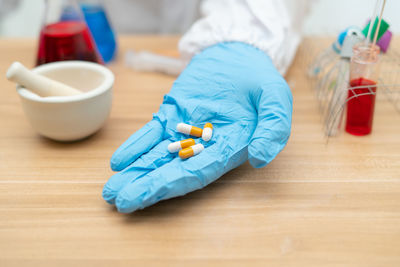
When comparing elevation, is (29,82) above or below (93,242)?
above

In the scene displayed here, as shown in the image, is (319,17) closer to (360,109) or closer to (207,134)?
(360,109)

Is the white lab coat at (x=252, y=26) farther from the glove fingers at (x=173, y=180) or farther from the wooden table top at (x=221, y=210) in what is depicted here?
the glove fingers at (x=173, y=180)

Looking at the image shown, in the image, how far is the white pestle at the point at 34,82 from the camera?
27.9 inches

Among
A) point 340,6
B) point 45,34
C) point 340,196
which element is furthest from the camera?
point 340,6

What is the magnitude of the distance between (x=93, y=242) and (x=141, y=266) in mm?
88

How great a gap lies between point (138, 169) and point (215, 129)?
17 centimetres

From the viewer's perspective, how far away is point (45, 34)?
0.94m

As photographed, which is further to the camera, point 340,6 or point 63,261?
point 340,6

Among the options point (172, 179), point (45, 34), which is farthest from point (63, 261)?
point (45, 34)

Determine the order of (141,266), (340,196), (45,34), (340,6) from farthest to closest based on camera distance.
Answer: (340,6), (45,34), (340,196), (141,266)

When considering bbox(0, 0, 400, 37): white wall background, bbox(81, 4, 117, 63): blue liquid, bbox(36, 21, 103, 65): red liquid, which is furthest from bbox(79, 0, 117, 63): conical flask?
bbox(0, 0, 400, 37): white wall background

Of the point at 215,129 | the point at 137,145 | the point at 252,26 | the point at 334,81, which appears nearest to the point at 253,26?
the point at 252,26

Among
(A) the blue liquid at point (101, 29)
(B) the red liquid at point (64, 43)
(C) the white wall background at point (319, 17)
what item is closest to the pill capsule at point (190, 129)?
(B) the red liquid at point (64, 43)

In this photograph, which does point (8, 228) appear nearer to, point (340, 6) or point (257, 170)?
point (257, 170)
